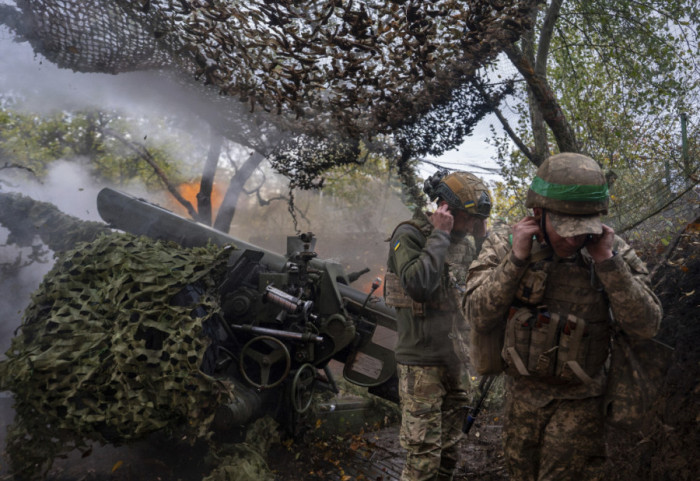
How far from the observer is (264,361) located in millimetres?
4934

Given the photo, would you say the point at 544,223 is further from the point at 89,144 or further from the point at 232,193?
the point at 89,144

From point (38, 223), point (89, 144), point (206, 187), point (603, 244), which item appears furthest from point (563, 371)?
point (89, 144)

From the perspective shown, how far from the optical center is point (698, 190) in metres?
5.22

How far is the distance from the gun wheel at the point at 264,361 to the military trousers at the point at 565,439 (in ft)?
7.78

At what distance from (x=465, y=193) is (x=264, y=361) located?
2.47 m

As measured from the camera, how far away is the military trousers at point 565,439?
8.91ft

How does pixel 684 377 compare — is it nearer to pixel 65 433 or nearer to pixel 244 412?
pixel 244 412

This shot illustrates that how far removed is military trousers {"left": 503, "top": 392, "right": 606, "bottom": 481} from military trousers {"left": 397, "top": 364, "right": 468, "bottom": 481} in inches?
25.7

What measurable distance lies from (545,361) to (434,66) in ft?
13.1

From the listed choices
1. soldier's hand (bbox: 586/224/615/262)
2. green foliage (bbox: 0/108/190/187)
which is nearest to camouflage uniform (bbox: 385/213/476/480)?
soldier's hand (bbox: 586/224/615/262)

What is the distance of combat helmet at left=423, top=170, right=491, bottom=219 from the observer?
3811 millimetres

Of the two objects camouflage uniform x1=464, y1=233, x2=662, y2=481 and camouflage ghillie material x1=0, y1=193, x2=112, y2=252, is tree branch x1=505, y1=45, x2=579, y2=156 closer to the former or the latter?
camouflage uniform x1=464, y1=233, x2=662, y2=481

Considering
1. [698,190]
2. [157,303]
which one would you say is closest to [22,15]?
[157,303]

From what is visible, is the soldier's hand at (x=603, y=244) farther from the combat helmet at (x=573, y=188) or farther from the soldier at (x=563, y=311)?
the combat helmet at (x=573, y=188)
